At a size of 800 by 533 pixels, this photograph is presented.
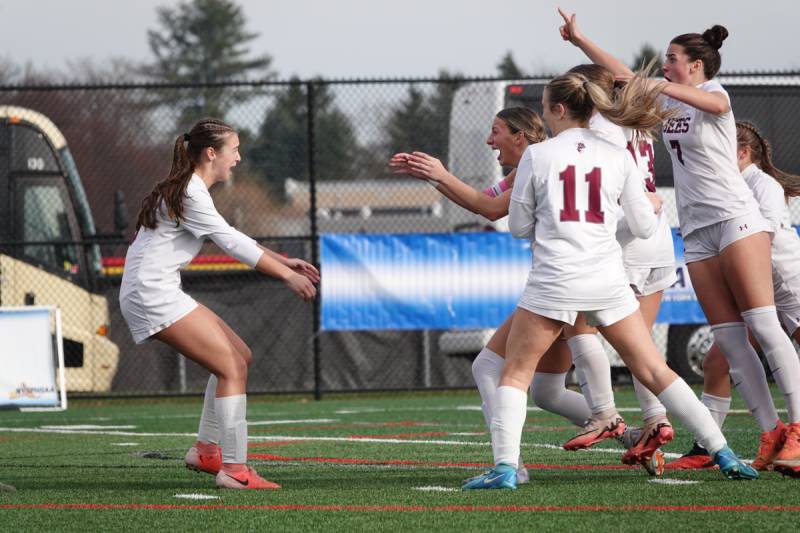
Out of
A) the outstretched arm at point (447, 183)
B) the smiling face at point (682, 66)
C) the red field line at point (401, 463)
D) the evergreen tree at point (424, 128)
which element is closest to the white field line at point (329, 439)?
the red field line at point (401, 463)

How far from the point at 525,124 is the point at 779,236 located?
162 cm

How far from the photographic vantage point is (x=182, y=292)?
668cm

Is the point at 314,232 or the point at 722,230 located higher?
the point at 314,232

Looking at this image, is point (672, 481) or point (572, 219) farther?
point (672, 481)

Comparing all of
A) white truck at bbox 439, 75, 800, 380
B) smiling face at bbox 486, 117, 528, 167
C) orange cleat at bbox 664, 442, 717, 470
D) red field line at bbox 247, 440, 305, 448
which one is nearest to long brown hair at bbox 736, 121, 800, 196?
smiling face at bbox 486, 117, 528, 167

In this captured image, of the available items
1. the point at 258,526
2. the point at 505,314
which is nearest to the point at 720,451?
A: the point at 258,526

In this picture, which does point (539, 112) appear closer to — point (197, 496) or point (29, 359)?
point (29, 359)

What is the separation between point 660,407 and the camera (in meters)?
6.73

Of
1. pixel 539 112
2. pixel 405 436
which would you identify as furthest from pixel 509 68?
pixel 405 436

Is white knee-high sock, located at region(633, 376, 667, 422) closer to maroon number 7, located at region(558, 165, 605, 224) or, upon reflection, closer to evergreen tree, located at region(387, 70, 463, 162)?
maroon number 7, located at region(558, 165, 605, 224)

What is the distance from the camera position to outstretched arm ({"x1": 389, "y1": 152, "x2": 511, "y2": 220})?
6.35 meters

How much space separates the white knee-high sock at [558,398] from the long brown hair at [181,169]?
6.54 ft

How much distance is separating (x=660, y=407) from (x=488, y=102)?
10.3 m

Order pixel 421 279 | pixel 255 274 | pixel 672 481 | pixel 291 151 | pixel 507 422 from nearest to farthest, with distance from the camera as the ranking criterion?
pixel 507 422 → pixel 672 481 → pixel 421 279 → pixel 255 274 → pixel 291 151
